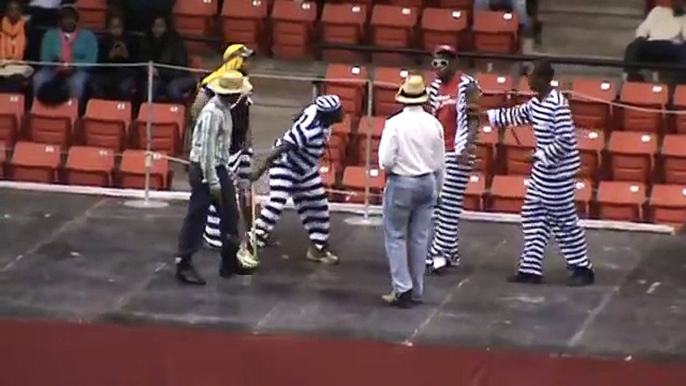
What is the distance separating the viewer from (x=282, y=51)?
20.3 metres

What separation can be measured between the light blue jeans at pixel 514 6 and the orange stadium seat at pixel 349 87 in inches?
65.8

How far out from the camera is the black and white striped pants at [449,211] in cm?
1555

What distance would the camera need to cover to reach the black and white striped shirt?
49.2 feet

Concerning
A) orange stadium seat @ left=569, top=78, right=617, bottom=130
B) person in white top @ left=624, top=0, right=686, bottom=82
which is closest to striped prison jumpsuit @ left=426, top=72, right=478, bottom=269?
orange stadium seat @ left=569, top=78, right=617, bottom=130

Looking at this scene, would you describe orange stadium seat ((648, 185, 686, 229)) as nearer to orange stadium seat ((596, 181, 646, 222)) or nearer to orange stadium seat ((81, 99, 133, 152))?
orange stadium seat ((596, 181, 646, 222))

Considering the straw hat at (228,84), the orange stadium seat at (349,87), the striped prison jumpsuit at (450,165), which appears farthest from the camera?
the orange stadium seat at (349,87)

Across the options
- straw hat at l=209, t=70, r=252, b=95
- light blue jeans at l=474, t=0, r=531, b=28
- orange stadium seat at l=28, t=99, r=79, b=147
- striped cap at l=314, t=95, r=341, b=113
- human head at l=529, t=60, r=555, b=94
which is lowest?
orange stadium seat at l=28, t=99, r=79, b=147

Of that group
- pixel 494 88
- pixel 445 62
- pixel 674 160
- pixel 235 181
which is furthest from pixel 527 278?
pixel 494 88

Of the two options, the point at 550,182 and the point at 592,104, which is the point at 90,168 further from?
the point at 550,182

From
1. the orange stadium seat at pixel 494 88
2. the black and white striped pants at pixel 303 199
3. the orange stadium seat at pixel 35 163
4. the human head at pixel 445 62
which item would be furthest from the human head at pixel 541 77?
the orange stadium seat at pixel 35 163

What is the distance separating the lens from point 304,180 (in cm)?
1580

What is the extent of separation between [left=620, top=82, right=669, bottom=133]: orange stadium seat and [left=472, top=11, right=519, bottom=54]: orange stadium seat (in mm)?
1486

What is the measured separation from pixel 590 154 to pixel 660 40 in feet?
5.03

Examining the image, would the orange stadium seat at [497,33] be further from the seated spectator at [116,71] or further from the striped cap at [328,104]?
the striped cap at [328,104]
